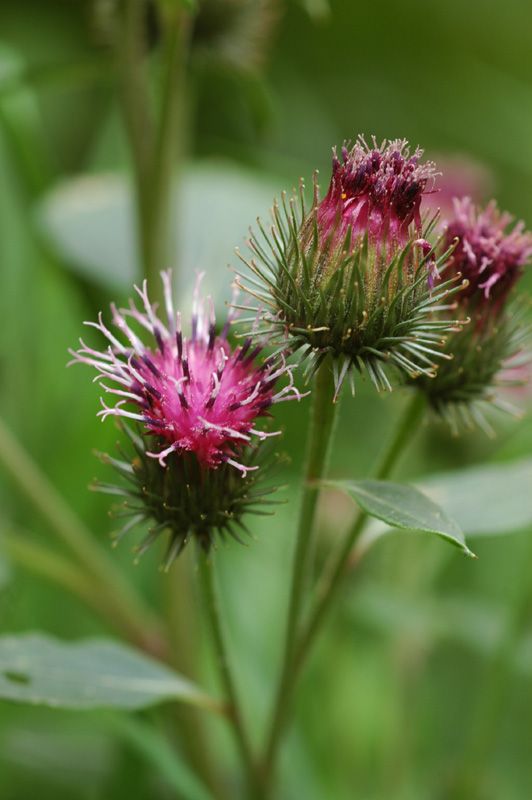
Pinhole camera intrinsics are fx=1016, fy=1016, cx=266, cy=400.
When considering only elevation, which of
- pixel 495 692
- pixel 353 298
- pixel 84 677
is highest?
pixel 353 298

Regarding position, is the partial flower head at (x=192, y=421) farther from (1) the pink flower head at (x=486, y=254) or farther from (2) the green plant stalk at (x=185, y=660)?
(2) the green plant stalk at (x=185, y=660)

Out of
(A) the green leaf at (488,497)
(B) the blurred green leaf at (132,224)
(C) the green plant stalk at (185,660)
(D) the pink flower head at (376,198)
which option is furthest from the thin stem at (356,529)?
(B) the blurred green leaf at (132,224)

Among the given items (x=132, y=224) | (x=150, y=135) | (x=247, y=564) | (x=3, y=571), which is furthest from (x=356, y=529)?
(x=247, y=564)

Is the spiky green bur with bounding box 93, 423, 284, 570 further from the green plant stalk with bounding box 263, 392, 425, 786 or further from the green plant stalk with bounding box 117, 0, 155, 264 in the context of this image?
the green plant stalk with bounding box 117, 0, 155, 264

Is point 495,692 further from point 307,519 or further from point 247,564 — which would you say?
point 247,564

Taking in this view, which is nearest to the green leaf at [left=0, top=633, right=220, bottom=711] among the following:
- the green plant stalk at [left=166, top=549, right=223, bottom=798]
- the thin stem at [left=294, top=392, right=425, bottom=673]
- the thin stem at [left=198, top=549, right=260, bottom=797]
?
the thin stem at [left=198, top=549, right=260, bottom=797]

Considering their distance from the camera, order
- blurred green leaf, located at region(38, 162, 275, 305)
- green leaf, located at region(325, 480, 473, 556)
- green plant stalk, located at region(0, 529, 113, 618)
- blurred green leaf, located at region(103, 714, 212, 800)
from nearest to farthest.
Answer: green leaf, located at region(325, 480, 473, 556)
blurred green leaf, located at region(103, 714, 212, 800)
green plant stalk, located at region(0, 529, 113, 618)
blurred green leaf, located at region(38, 162, 275, 305)

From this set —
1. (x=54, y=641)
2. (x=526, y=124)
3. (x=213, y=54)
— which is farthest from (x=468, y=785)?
(x=526, y=124)
